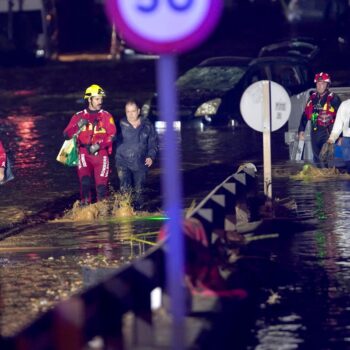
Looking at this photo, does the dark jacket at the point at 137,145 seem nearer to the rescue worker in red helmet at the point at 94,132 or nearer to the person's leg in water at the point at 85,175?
the rescue worker in red helmet at the point at 94,132

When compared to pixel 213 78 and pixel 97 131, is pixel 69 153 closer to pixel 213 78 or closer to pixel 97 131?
pixel 97 131

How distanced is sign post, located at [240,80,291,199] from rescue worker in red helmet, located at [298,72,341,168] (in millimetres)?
4654

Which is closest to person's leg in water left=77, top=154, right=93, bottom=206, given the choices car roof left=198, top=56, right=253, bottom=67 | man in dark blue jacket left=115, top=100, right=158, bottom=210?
man in dark blue jacket left=115, top=100, right=158, bottom=210

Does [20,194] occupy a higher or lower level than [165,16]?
lower

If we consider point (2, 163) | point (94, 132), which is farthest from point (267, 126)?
point (2, 163)

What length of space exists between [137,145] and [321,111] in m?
4.80

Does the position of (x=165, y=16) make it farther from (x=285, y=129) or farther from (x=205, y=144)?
(x=285, y=129)

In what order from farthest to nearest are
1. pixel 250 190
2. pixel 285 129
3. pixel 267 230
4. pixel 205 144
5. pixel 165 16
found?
pixel 285 129
pixel 205 144
pixel 250 190
pixel 267 230
pixel 165 16

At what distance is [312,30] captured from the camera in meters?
52.8

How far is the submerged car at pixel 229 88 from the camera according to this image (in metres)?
29.7

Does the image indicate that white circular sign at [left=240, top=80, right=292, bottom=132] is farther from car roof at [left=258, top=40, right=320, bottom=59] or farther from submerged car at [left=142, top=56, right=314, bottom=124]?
car roof at [left=258, top=40, right=320, bottom=59]

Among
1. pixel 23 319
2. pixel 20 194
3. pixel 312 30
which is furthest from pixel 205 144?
pixel 312 30

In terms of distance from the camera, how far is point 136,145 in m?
17.3

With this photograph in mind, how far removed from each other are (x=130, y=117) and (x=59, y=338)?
9.86 m
